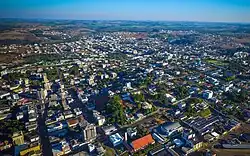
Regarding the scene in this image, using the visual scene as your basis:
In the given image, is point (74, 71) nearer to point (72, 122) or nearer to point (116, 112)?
point (72, 122)

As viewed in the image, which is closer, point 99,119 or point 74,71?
point 99,119

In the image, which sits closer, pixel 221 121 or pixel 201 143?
pixel 201 143

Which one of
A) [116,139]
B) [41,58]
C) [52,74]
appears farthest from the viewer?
[41,58]

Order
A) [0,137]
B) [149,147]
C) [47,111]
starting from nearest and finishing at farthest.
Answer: [149,147] < [0,137] < [47,111]

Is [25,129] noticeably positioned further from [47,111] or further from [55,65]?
[55,65]

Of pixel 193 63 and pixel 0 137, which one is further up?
pixel 193 63

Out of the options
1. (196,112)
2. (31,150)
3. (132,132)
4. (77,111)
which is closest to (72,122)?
(77,111)

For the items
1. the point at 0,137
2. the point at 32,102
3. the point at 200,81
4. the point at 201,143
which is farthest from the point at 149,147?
the point at 200,81
